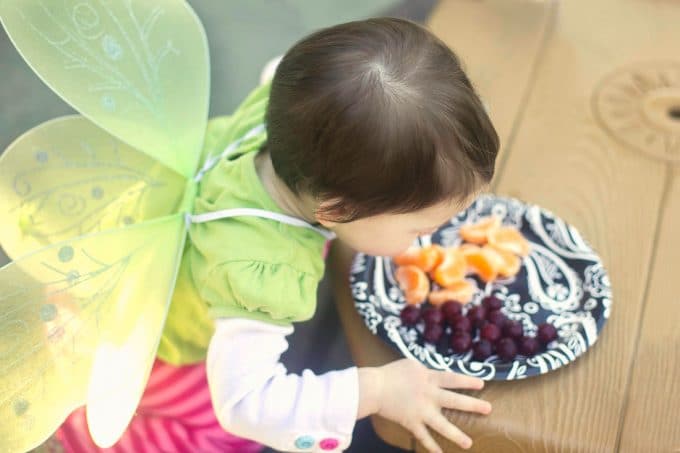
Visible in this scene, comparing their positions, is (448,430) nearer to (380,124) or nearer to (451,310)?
(451,310)

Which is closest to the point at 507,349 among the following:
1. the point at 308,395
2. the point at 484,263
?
the point at 484,263

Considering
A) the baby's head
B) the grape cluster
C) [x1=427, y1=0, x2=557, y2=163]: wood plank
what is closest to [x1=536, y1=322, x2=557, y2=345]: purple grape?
the grape cluster

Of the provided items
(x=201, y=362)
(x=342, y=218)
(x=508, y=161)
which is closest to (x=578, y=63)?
(x=508, y=161)

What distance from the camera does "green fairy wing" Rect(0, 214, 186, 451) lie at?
740mm

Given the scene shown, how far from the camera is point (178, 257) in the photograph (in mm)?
846

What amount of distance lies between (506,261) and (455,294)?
9cm

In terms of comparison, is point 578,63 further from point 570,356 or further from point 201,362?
point 201,362

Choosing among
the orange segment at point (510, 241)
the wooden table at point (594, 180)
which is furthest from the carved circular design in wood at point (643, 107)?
the orange segment at point (510, 241)

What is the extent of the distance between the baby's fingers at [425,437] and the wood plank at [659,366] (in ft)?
0.63

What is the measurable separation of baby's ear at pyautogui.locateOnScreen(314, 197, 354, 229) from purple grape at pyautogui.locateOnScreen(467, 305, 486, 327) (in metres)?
0.24

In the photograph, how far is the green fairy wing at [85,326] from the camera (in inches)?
29.1

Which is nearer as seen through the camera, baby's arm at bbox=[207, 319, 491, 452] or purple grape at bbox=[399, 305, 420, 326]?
baby's arm at bbox=[207, 319, 491, 452]

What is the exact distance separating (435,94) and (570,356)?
13.7 inches

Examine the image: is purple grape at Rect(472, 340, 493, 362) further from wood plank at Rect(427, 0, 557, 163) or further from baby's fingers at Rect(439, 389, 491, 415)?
wood plank at Rect(427, 0, 557, 163)
